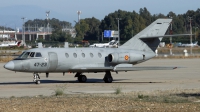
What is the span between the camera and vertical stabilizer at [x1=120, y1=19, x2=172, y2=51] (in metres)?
31.6

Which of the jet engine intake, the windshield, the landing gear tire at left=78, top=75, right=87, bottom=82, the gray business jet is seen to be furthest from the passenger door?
the jet engine intake

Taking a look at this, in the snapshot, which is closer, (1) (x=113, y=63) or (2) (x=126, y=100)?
(2) (x=126, y=100)

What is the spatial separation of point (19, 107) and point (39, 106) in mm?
664

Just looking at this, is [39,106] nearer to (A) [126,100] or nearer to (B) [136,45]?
(A) [126,100]

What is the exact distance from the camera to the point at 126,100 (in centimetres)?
1812

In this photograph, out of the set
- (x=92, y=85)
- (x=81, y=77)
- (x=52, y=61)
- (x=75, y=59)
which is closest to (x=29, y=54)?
(x=52, y=61)

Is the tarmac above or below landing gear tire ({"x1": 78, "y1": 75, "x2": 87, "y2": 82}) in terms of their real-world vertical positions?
below

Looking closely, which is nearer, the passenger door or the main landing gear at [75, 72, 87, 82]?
the passenger door

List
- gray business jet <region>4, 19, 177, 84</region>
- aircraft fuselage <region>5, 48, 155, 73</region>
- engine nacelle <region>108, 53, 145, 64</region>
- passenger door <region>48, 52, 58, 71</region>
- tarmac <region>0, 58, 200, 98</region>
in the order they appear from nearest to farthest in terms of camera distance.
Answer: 1. tarmac <region>0, 58, 200, 98</region>
2. aircraft fuselage <region>5, 48, 155, 73</region>
3. gray business jet <region>4, 19, 177, 84</region>
4. passenger door <region>48, 52, 58, 71</region>
5. engine nacelle <region>108, 53, 145, 64</region>

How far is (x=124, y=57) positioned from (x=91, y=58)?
200 cm

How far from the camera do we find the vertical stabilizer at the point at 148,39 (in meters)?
31.6

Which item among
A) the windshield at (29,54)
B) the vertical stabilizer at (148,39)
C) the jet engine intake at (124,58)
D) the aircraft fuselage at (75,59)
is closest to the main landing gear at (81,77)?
the aircraft fuselage at (75,59)

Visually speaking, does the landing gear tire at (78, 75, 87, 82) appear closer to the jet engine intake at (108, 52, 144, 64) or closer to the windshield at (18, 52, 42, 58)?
the jet engine intake at (108, 52, 144, 64)

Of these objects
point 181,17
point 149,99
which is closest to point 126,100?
point 149,99
